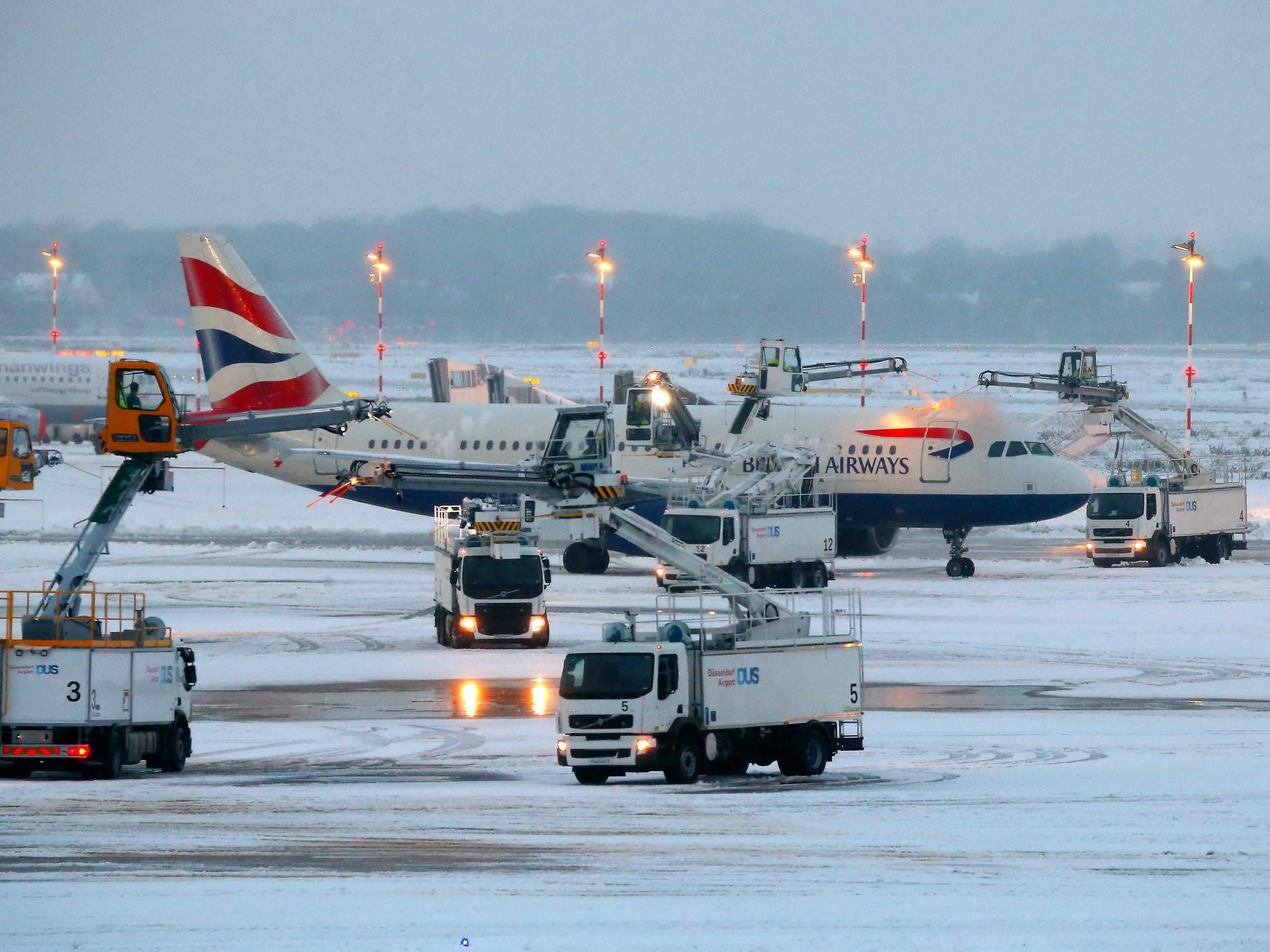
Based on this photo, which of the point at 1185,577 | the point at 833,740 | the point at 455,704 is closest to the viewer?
the point at 833,740

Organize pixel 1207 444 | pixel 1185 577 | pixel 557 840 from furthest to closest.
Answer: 1. pixel 1207 444
2. pixel 1185 577
3. pixel 557 840

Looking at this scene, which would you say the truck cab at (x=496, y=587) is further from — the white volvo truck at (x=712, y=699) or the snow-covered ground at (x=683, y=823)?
the white volvo truck at (x=712, y=699)

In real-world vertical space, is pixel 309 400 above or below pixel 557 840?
above

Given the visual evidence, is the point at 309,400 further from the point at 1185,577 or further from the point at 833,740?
the point at 833,740

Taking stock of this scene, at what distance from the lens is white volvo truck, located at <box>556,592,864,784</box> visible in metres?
22.2

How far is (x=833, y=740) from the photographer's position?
23891 millimetres

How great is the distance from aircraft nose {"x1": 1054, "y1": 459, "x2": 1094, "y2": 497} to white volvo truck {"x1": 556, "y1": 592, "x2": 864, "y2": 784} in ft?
96.0

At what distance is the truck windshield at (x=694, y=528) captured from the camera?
45594 mm

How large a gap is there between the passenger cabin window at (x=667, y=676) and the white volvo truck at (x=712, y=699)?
0.01 meters

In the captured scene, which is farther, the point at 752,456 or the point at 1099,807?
the point at 752,456

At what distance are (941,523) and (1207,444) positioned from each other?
60.9 metres

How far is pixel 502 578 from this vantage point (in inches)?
1446

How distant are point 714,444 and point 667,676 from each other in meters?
33.5

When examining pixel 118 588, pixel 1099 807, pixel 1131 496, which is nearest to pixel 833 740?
pixel 1099 807
